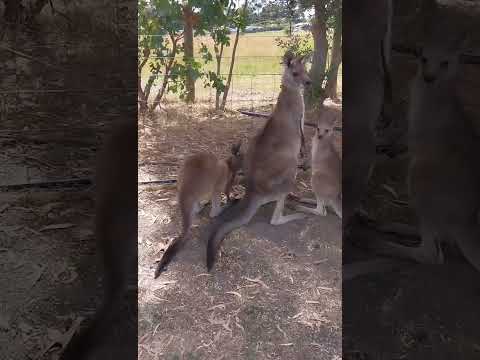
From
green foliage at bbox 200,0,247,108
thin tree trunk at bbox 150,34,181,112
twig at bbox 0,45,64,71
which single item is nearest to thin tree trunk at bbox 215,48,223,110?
green foliage at bbox 200,0,247,108

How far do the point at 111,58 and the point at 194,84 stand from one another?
2.06 m

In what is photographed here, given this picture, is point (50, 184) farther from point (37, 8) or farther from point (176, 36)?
point (176, 36)

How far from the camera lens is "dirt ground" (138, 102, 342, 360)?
222 centimetres

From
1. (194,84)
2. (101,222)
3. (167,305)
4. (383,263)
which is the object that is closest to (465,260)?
(383,263)

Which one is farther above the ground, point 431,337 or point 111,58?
point 111,58

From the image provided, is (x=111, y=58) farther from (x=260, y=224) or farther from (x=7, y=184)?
(x=260, y=224)

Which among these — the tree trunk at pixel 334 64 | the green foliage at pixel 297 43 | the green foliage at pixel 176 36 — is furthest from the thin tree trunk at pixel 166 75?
the tree trunk at pixel 334 64

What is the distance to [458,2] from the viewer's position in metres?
1.28

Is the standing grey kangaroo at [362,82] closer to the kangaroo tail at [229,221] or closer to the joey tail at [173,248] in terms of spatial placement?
the kangaroo tail at [229,221]

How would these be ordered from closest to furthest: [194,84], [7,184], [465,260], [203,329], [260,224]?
[7,184] < [465,260] < [203,329] < [260,224] < [194,84]

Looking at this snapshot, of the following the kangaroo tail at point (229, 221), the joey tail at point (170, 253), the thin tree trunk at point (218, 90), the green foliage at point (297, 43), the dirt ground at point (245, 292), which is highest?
the green foliage at point (297, 43)

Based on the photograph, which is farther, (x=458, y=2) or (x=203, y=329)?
(x=203, y=329)

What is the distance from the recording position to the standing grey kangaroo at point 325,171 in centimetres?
271

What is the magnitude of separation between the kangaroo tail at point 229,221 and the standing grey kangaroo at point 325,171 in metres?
0.49
